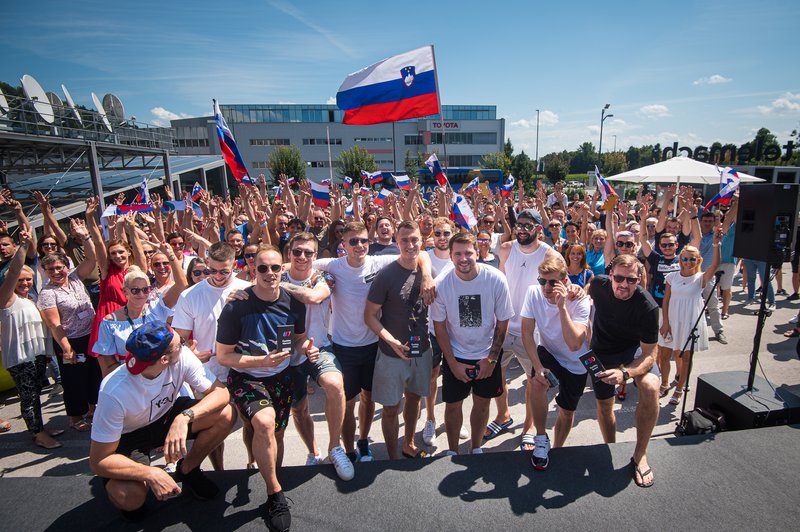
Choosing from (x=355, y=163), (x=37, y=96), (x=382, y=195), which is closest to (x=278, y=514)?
(x=382, y=195)

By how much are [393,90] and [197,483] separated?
604 centimetres

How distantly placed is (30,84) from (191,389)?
1521 centimetres

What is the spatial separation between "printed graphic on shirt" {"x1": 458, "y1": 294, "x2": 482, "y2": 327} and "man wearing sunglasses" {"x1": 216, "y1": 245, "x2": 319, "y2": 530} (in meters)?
1.39

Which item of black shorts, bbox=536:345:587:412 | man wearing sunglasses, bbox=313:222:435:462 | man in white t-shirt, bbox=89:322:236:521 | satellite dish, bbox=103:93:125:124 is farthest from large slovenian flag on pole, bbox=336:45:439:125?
satellite dish, bbox=103:93:125:124

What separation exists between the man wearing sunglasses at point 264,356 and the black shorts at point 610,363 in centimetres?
257

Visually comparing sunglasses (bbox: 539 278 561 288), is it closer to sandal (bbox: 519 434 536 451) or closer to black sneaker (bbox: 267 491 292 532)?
sandal (bbox: 519 434 536 451)

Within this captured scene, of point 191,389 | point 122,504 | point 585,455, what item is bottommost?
point 585,455

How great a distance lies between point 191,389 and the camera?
3.23 metres

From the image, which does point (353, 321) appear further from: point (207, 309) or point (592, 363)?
point (592, 363)

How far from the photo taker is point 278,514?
2729 mm

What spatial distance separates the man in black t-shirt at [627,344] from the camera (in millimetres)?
3162

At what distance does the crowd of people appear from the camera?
2.79m

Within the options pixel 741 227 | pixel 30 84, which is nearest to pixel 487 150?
pixel 30 84

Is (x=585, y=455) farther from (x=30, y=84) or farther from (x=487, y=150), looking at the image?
(x=487, y=150)
